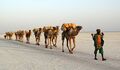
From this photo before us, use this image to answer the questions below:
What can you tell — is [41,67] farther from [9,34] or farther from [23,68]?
[9,34]

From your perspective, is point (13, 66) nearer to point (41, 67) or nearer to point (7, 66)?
point (7, 66)

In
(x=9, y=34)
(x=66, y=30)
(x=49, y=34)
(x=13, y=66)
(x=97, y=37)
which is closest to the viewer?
(x=13, y=66)

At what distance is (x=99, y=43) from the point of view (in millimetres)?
18125

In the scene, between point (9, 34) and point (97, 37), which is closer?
point (97, 37)

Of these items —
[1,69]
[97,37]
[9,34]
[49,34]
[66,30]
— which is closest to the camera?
[1,69]

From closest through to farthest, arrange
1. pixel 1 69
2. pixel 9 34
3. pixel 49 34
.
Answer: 1. pixel 1 69
2. pixel 49 34
3. pixel 9 34

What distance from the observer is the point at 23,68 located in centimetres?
1381

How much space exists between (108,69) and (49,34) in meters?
16.7

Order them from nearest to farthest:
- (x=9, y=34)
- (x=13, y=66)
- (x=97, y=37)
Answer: (x=13, y=66), (x=97, y=37), (x=9, y=34)

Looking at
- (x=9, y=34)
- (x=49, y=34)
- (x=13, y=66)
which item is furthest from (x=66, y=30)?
(x=9, y=34)

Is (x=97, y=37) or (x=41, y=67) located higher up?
(x=97, y=37)

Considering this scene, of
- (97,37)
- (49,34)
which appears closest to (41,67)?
(97,37)

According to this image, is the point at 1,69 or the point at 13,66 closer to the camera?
the point at 1,69

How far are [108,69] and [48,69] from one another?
241cm
